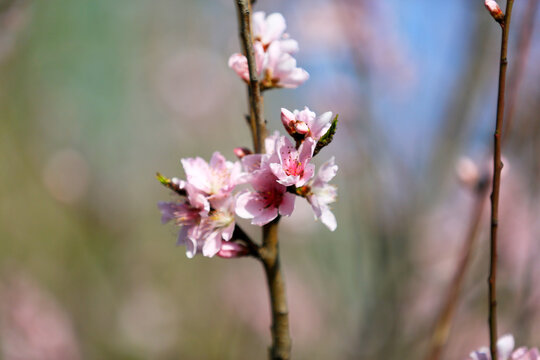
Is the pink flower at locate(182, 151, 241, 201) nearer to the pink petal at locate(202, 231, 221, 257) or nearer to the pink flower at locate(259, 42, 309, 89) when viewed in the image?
the pink petal at locate(202, 231, 221, 257)

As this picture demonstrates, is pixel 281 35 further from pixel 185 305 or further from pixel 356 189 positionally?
pixel 185 305

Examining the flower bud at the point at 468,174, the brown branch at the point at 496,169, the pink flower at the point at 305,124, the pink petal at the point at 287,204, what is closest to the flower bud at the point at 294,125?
the pink flower at the point at 305,124

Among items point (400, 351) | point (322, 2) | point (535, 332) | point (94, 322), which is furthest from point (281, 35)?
point (94, 322)

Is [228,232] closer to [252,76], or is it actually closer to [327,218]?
[327,218]

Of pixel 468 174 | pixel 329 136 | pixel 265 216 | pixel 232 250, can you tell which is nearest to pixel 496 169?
pixel 329 136

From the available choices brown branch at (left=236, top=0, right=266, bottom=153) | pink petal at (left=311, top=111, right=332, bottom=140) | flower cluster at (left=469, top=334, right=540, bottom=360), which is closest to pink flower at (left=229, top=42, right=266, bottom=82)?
brown branch at (left=236, top=0, right=266, bottom=153)

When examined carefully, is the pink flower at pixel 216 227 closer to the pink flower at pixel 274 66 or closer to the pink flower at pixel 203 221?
the pink flower at pixel 203 221
